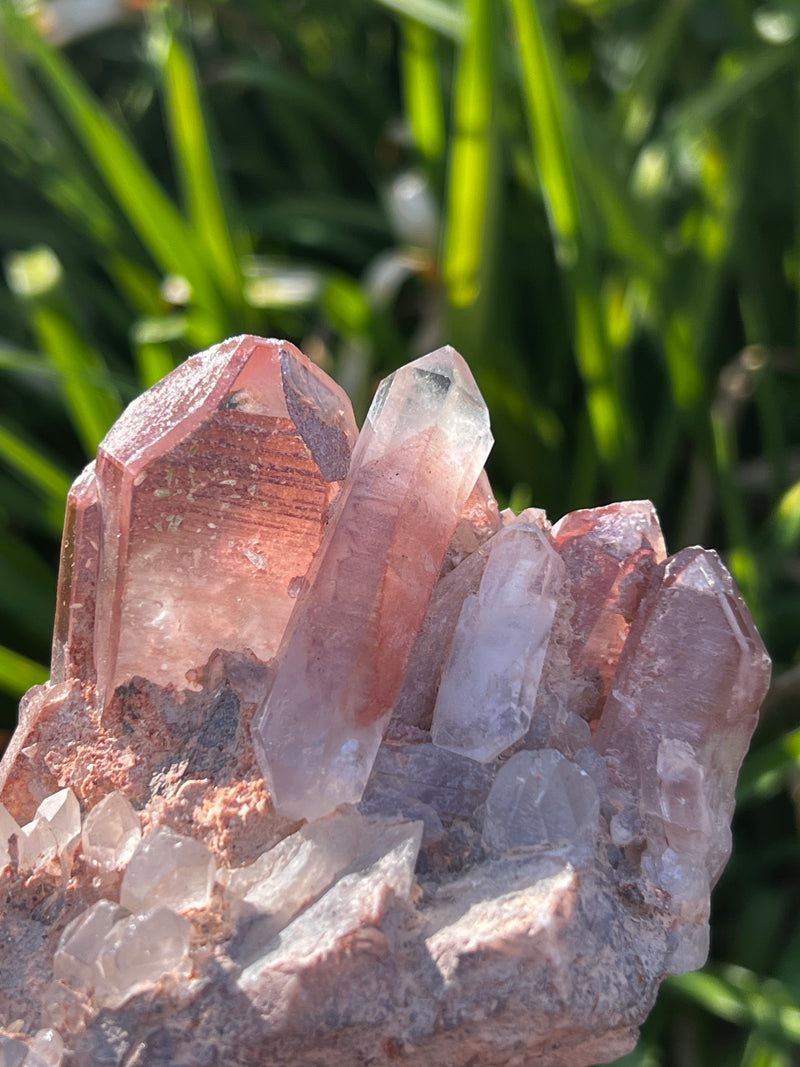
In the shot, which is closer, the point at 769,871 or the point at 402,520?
the point at 402,520

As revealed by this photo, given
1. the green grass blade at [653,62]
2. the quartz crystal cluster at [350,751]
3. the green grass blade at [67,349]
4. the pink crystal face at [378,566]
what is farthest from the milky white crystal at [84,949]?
the green grass blade at [653,62]

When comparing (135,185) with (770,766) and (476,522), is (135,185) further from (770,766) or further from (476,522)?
(770,766)

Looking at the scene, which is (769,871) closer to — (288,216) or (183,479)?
(183,479)

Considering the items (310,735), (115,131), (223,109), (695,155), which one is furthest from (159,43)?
(310,735)

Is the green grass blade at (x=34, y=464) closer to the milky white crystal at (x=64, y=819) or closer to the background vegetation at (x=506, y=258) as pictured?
the background vegetation at (x=506, y=258)

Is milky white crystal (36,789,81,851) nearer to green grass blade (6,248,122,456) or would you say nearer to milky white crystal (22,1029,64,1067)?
milky white crystal (22,1029,64,1067)
